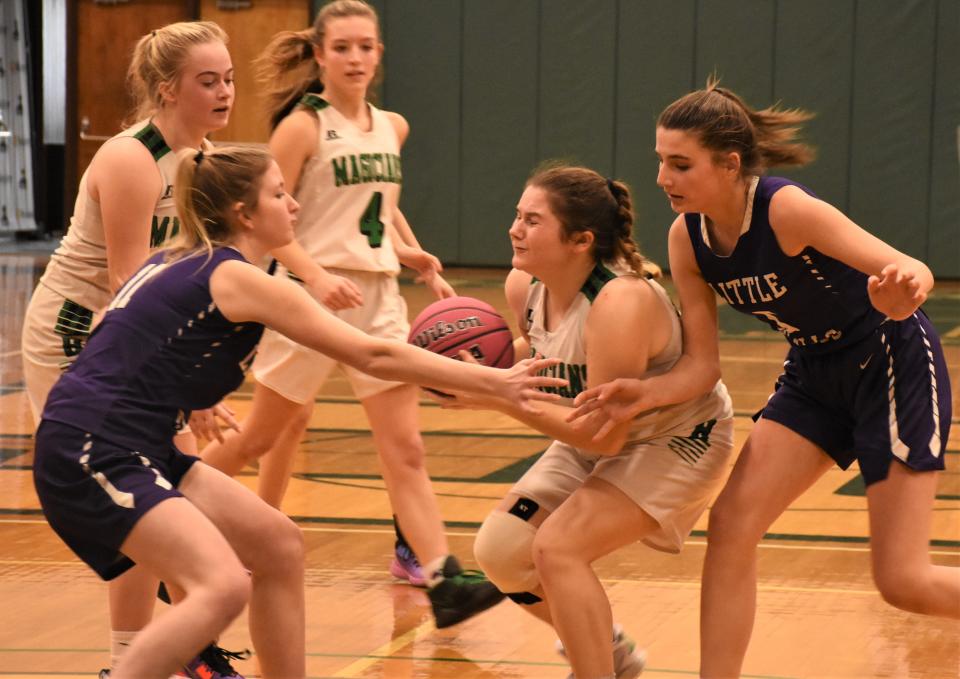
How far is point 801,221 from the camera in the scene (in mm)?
3221

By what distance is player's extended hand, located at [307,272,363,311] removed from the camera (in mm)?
4262

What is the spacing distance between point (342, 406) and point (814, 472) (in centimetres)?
492

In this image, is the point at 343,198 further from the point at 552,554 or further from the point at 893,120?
the point at 893,120

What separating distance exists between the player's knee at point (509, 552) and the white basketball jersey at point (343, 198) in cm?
142

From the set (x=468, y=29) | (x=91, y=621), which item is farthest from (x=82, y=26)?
(x=91, y=621)

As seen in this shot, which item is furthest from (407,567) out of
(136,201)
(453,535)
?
(136,201)

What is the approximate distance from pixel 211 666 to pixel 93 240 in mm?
1159

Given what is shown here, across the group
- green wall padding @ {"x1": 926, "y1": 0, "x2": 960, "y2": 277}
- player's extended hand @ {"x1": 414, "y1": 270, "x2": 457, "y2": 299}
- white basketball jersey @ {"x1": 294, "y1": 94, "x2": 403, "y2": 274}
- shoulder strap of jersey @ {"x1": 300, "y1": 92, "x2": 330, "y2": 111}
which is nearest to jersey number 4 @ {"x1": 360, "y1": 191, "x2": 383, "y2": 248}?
white basketball jersey @ {"x1": 294, "y1": 94, "x2": 403, "y2": 274}

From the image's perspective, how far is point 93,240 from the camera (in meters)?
3.76

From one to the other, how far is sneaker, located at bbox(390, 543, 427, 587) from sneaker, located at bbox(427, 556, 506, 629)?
0.49 meters

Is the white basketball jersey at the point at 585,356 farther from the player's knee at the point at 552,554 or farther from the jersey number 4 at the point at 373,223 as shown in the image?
the jersey number 4 at the point at 373,223

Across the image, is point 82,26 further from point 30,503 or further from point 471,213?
point 30,503

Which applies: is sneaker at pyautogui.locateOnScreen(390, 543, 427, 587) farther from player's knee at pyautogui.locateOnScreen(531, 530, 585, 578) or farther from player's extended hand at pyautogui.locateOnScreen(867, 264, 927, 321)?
player's extended hand at pyautogui.locateOnScreen(867, 264, 927, 321)

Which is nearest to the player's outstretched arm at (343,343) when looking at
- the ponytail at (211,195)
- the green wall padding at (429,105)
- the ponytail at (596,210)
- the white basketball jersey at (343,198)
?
the ponytail at (211,195)
